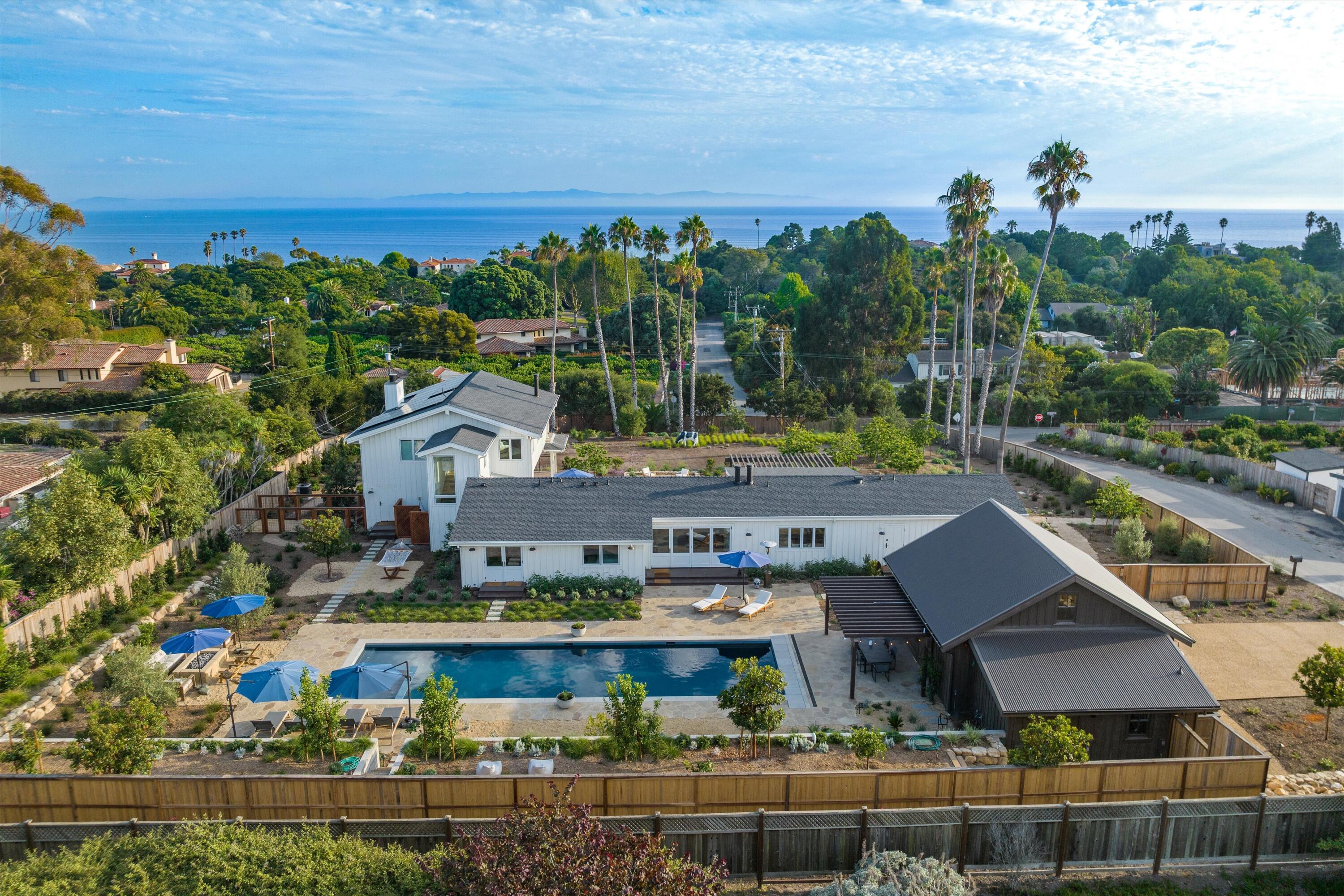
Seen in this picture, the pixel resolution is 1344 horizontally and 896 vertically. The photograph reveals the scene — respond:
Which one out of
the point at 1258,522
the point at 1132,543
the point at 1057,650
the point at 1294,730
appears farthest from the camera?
the point at 1258,522

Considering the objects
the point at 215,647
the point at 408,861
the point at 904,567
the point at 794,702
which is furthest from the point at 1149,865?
the point at 215,647

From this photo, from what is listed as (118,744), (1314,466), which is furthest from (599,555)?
(1314,466)

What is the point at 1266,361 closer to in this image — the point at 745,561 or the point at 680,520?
the point at 745,561

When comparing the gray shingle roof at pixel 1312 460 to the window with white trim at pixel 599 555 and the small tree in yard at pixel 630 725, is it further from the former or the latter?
the small tree in yard at pixel 630 725

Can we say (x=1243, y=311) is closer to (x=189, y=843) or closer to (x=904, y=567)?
(x=904, y=567)

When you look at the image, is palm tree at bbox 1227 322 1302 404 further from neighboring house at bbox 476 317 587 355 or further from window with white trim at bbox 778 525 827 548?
neighboring house at bbox 476 317 587 355

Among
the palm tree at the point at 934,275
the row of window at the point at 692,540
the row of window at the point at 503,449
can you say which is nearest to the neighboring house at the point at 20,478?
the row of window at the point at 503,449
